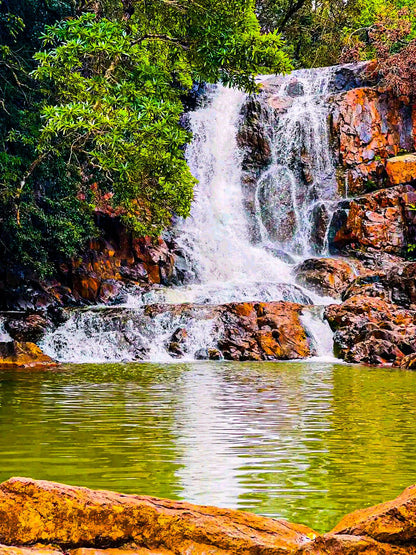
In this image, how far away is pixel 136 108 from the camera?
15.6 m

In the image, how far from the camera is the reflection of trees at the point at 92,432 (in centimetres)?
530

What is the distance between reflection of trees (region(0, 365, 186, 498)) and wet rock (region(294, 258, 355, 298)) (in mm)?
13113

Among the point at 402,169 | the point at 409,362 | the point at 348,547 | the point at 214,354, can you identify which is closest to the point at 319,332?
the point at 214,354

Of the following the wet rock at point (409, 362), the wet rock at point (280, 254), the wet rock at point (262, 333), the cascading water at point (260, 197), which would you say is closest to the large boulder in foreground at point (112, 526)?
the wet rock at point (409, 362)

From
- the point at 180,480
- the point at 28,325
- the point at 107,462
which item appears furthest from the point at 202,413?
the point at 28,325

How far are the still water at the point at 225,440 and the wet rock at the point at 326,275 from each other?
1234cm

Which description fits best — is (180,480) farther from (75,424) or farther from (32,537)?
(75,424)

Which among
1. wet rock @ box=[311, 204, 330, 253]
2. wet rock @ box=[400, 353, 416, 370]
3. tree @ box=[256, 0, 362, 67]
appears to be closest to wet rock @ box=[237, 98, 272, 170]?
wet rock @ box=[311, 204, 330, 253]

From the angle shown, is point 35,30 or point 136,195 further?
point 136,195

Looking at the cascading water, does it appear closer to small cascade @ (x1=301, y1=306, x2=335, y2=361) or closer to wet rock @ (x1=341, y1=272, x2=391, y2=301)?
wet rock @ (x1=341, y1=272, x2=391, y2=301)

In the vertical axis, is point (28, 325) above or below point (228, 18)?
below

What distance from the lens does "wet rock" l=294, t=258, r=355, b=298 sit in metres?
24.7

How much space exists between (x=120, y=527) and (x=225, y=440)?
3644mm

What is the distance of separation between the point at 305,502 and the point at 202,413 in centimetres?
395
